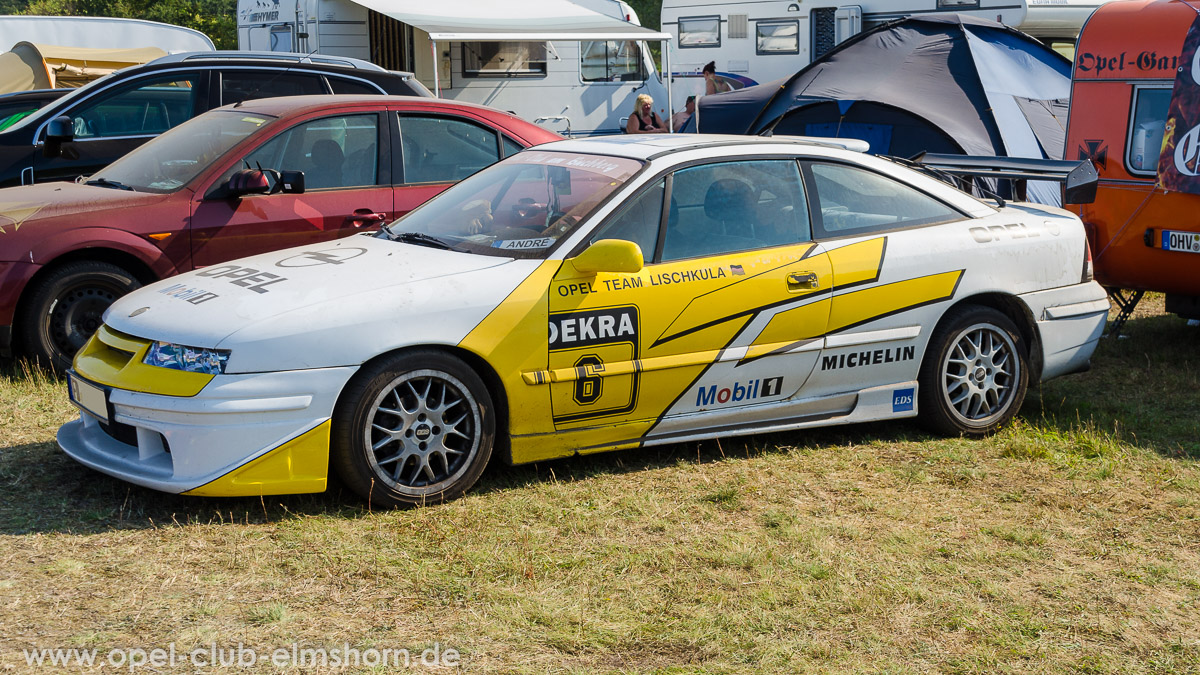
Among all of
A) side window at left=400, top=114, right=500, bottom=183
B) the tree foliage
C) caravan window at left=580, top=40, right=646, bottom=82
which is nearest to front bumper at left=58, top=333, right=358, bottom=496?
side window at left=400, top=114, right=500, bottom=183

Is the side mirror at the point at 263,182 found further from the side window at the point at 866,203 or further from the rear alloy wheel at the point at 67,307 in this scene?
the side window at the point at 866,203

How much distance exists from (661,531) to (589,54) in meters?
12.1

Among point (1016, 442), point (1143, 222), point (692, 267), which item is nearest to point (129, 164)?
point (692, 267)

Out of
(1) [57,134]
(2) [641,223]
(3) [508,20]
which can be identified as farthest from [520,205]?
(3) [508,20]

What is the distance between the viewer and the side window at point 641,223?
4.88 m

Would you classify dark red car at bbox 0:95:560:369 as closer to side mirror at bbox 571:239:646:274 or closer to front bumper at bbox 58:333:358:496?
front bumper at bbox 58:333:358:496

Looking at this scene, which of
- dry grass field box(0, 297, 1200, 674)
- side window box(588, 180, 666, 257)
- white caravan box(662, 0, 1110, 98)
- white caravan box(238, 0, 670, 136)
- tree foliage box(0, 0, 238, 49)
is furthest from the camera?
tree foliage box(0, 0, 238, 49)

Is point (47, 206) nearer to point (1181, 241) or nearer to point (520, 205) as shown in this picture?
point (520, 205)

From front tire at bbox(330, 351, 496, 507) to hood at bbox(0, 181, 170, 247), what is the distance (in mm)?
2746

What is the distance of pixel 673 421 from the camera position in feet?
16.3

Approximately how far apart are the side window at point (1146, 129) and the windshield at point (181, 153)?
18.0 feet

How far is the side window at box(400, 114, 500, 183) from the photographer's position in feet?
23.2

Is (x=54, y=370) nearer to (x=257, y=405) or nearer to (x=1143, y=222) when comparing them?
(x=257, y=405)

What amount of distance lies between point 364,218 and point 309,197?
36 cm
